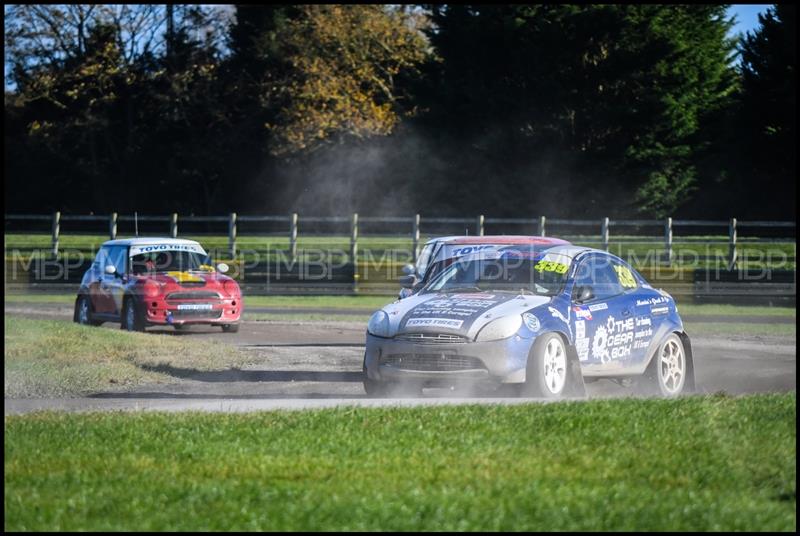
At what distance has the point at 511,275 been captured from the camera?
1225 centimetres

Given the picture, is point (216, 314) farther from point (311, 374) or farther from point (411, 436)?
point (411, 436)

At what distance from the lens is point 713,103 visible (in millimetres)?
49062

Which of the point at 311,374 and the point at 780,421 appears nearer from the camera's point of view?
the point at 780,421

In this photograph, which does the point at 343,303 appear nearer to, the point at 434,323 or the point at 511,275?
the point at 511,275

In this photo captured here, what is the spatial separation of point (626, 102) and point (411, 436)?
39063 mm

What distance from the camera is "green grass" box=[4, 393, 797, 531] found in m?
6.47

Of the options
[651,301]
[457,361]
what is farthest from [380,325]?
[651,301]

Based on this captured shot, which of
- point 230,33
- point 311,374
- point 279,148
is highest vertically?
point 230,33

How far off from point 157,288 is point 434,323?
1002 centimetres

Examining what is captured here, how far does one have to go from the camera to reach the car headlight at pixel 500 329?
11.0 m

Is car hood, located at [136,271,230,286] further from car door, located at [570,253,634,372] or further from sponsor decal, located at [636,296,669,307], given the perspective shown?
sponsor decal, located at [636,296,669,307]

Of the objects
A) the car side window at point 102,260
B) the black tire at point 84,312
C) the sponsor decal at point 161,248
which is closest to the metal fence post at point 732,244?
the sponsor decal at point 161,248

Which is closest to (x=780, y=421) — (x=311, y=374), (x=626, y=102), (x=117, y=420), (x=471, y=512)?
(x=471, y=512)

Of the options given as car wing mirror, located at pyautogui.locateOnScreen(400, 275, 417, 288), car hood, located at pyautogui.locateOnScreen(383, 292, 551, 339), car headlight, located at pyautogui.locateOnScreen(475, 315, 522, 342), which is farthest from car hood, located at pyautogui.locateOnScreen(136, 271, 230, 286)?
car headlight, located at pyautogui.locateOnScreen(475, 315, 522, 342)
